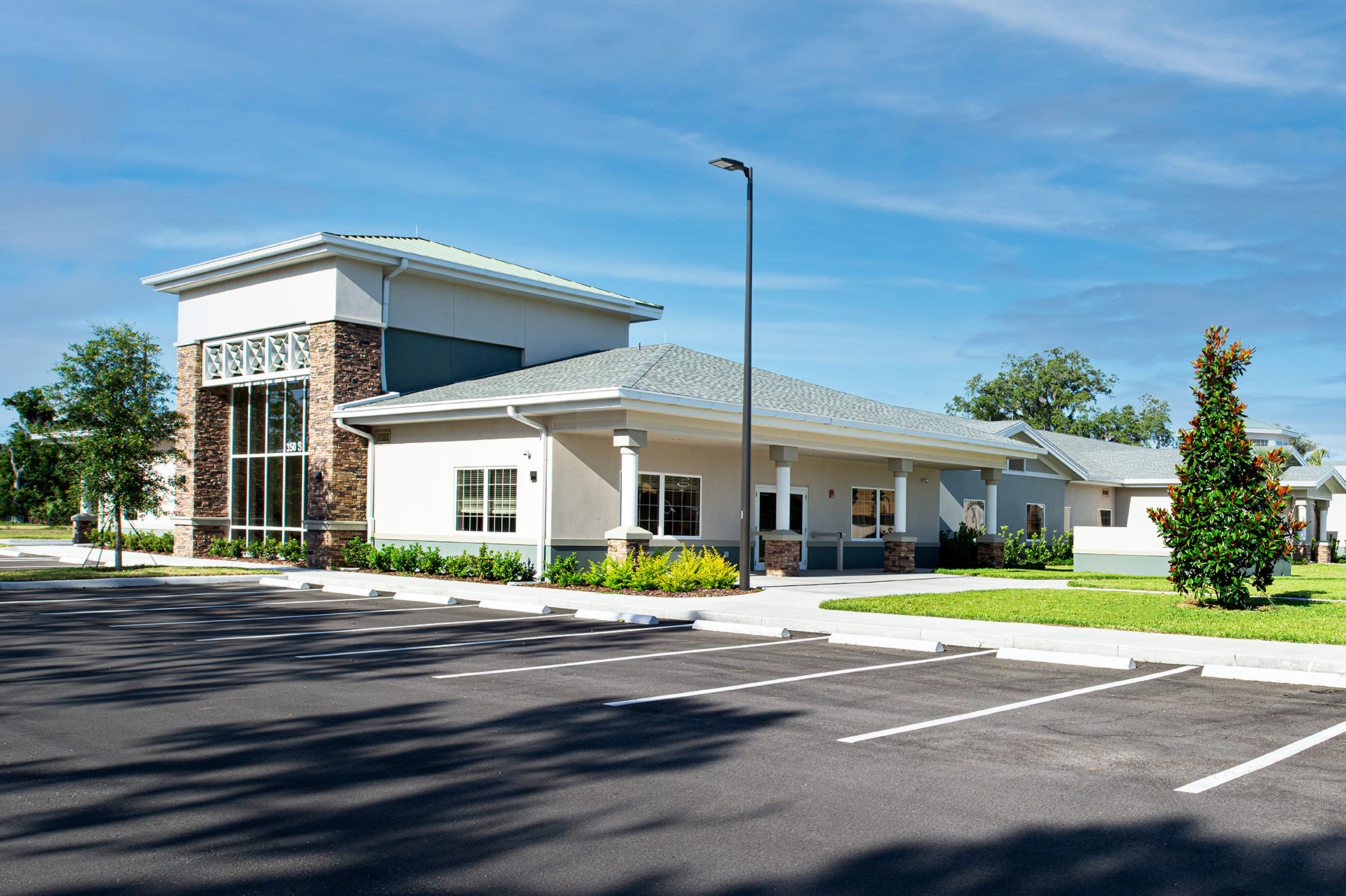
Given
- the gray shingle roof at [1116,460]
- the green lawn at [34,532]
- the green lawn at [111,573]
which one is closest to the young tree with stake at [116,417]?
the green lawn at [111,573]

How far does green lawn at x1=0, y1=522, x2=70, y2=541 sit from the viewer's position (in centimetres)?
4890

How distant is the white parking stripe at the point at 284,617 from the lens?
47.4 feet

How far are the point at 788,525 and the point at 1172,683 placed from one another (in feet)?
45.8

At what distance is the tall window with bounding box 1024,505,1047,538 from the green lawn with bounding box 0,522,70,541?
3930 cm

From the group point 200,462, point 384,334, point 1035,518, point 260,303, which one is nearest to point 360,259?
point 384,334

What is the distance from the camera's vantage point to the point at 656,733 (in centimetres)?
781

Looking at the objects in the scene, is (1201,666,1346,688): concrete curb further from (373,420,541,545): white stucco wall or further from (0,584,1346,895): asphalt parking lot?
(373,420,541,545): white stucco wall

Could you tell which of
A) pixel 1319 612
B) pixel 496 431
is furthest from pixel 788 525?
pixel 1319 612

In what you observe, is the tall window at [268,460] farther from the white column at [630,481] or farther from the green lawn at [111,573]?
the white column at [630,481]

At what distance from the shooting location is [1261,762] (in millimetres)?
7070

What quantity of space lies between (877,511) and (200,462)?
18.6m

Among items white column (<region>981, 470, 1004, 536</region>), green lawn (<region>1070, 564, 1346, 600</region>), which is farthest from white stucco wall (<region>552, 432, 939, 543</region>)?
green lawn (<region>1070, 564, 1346, 600</region>)

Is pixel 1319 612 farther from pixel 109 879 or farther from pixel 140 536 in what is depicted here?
pixel 140 536

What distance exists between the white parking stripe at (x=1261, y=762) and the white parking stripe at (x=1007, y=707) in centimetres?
204
